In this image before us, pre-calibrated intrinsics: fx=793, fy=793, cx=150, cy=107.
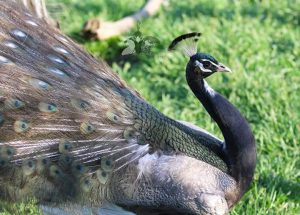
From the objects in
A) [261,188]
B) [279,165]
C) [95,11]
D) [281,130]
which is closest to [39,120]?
[261,188]

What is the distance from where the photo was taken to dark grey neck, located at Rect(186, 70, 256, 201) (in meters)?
3.56

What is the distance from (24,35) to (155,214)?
0.97 m

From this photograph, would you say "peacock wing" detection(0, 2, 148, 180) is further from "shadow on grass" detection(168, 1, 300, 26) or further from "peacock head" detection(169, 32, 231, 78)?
"shadow on grass" detection(168, 1, 300, 26)

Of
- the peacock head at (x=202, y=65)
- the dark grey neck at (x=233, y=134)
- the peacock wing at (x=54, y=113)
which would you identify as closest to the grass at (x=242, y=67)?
the dark grey neck at (x=233, y=134)

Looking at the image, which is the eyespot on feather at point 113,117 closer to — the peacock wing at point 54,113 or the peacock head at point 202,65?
the peacock wing at point 54,113

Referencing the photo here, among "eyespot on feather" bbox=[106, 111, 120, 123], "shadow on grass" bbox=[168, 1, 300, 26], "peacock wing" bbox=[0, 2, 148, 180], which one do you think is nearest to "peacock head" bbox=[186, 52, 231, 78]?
"peacock wing" bbox=[0, 2, 148, 180]

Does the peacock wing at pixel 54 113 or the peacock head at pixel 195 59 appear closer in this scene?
the peacock wing at pixel 54 113

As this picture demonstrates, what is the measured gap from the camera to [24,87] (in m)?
3.26

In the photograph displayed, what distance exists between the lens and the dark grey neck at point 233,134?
3.56 metres

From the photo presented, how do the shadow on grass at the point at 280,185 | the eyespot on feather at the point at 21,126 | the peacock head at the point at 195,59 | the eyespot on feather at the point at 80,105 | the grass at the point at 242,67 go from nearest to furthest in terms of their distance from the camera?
the eyespot on feather at the point at 21,126 → the eyespot on feather at the point at 80,105 → the peacock head at the point at 195,59 → the shadow on grass at the point at 280,185 → the grass at the point at 242,67

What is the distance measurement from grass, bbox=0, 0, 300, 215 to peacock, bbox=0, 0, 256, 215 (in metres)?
0.59

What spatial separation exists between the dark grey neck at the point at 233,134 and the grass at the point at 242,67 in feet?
1.30

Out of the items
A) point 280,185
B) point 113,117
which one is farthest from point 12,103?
point 280,185

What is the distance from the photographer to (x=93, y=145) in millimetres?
3285
